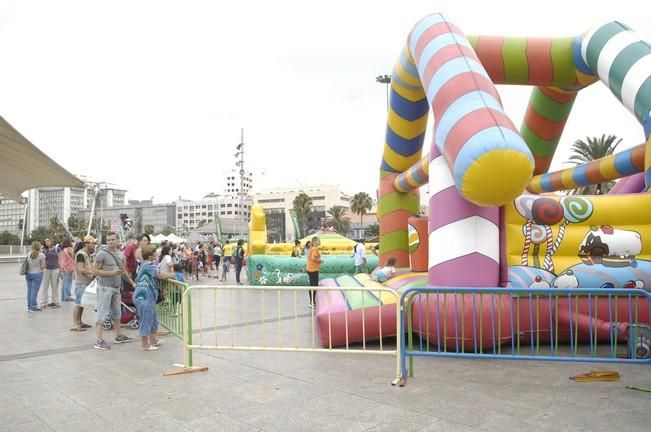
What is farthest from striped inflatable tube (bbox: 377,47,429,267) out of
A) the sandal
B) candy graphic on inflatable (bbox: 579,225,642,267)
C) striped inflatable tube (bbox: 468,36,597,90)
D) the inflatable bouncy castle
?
the sandal

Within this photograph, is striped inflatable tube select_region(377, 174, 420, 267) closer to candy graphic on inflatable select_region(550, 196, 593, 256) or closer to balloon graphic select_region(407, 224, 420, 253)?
balloon graphic select_region(407, 224, 420, 253)

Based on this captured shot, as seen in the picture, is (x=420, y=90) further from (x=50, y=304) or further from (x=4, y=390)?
(x=50, y=304)

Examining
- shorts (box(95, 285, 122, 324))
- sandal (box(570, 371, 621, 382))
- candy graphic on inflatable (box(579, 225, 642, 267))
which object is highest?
candy graphic on inflatable (box(579, 225, 642, 267))

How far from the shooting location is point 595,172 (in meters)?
8.33

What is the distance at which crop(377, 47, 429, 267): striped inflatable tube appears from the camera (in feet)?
27.9

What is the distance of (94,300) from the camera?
308 inches

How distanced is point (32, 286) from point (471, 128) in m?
9.25

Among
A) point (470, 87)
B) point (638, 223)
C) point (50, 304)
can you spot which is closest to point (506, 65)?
point (470, 87)

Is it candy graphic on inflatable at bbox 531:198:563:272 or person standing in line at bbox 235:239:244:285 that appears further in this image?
person standing in line at bbox 235:239:244:285

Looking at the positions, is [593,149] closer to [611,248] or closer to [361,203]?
[611,248]

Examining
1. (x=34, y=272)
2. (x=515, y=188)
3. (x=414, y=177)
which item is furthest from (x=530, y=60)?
(x=34, y=272)

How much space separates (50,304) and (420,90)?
895 cm

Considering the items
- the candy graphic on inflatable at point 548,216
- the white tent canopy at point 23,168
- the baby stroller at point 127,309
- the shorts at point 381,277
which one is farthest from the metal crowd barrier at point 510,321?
the white tent canopy at point 23,168

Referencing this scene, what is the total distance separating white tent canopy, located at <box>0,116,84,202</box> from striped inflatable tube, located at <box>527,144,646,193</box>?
485 inches
